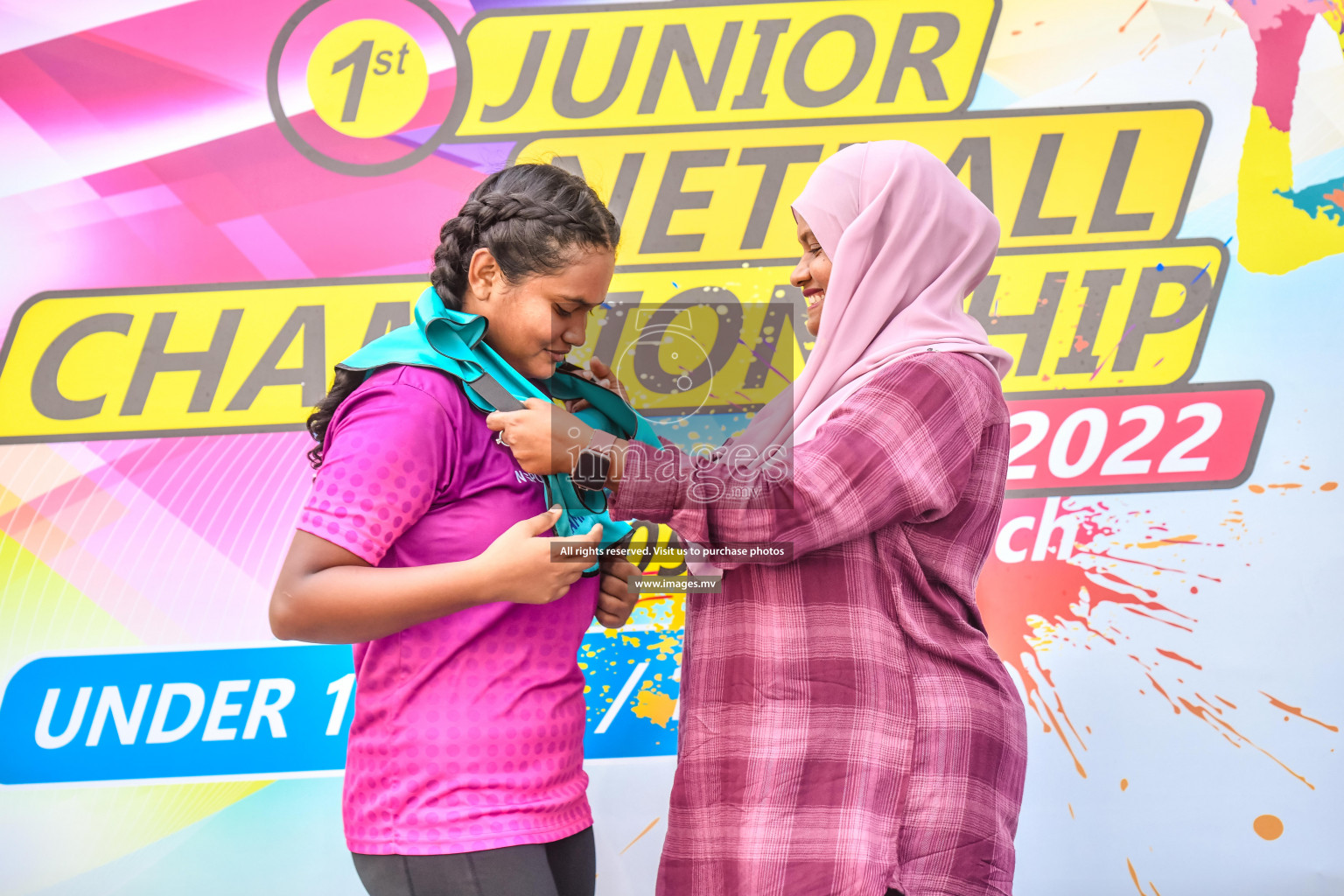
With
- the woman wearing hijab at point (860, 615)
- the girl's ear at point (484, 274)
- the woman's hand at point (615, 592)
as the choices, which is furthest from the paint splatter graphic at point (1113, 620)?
the girl's ear at point (484, 274)

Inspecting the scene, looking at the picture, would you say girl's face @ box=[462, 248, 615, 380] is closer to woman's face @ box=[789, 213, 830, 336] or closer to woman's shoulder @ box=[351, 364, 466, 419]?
woman's shoulder @ box=[351, 364, 466, 419]

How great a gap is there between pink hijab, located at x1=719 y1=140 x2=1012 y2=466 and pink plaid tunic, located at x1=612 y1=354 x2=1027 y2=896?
0.09 metres

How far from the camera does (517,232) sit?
1014 mm

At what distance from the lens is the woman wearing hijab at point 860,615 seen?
3.26ft

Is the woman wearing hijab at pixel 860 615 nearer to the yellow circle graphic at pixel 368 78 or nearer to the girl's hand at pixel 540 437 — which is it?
the girl's hand at pixel 540 437

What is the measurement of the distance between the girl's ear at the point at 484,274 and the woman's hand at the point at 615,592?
1.11 ft

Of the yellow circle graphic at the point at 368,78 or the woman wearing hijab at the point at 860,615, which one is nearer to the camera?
the woman wearing hijab at the point at 860,615

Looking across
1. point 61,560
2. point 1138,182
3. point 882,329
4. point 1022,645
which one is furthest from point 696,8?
point 61,560

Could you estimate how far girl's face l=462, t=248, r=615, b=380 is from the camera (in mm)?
1015

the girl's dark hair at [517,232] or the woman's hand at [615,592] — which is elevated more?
the girl's dark hair at [517,232]

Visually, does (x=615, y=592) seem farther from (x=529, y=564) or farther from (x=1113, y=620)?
(x=1113, y=620)

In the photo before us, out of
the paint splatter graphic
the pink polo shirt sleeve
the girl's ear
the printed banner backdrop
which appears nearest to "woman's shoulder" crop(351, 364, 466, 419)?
the pink polo shirt sleeve

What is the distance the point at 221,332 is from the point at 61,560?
60 cm

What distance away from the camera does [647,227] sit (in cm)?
209
